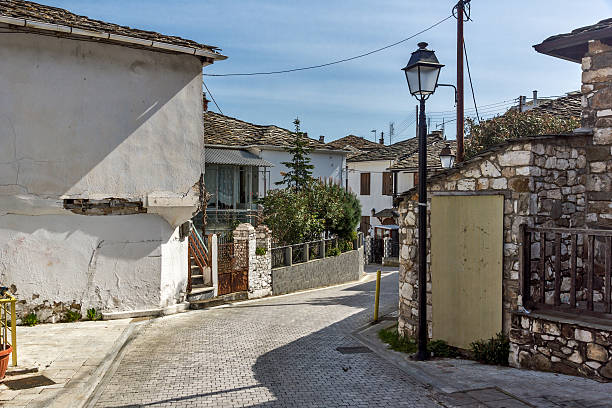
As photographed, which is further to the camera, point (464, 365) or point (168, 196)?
point (168, 196)

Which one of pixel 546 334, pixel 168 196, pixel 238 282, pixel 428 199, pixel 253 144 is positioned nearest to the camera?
pixel 546 334

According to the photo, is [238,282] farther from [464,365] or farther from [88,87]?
[464,365]

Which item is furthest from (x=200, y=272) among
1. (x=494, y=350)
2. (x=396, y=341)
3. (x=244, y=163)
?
(x=494, y=350)

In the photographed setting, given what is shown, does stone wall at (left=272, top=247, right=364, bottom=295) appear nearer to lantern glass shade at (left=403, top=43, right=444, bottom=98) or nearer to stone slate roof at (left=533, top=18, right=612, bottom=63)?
lantern glass shade at (left=403, top=43, right=444, bottom=98)

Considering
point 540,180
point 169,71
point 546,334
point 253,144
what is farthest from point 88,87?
point 253,144

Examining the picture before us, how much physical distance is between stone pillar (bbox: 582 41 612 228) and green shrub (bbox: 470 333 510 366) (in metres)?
2.41

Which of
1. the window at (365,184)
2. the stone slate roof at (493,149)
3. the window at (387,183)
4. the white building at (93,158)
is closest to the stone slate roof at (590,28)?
the stone slate roof at (493,149)

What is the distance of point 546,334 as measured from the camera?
746 centimetres

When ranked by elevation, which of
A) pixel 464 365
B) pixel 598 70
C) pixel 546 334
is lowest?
pixel 464 365

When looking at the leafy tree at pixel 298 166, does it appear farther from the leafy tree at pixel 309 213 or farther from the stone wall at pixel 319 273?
the stone wall at pixel 319 273

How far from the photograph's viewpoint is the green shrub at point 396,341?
9.51 metres

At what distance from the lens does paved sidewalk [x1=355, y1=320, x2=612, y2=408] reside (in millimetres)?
6250

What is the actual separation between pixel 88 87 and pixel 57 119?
1.00 m

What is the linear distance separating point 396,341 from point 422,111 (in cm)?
435
